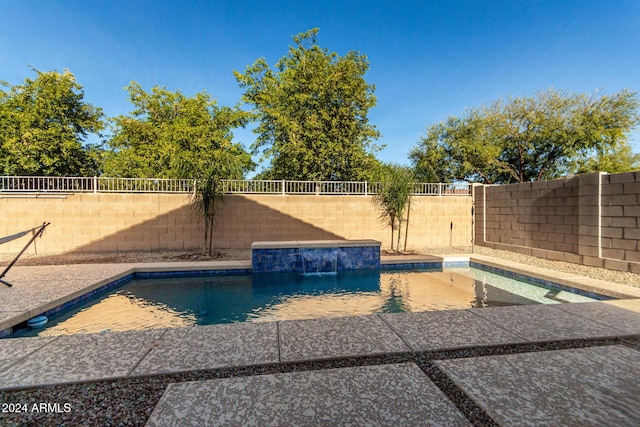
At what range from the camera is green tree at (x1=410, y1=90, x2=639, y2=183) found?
13.1m

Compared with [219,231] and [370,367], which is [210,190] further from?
[370,367]

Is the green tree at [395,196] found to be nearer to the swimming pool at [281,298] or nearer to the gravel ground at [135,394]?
the swimming pool at [281,298]

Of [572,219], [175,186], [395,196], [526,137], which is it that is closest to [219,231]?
[175,186]

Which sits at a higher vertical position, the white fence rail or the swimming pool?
the white fence rail

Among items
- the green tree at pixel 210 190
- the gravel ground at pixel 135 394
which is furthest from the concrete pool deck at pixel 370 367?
the green tree at pixel 210 190

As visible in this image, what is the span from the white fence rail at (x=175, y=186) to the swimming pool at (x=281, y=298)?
10.3 feet

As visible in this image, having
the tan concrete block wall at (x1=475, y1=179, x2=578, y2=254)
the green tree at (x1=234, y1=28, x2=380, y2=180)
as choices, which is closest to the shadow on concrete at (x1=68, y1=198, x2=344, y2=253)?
the green tree at (x1=234, y1=28, x2=380, y2=180)

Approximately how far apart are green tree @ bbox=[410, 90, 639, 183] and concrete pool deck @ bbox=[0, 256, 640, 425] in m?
13.2

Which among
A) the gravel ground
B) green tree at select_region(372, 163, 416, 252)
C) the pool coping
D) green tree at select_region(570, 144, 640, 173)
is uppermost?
green tree at select_region(570, 144, 640, 173)

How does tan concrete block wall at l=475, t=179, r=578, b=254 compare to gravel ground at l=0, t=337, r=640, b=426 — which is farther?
tan concrete block wall at l=475, t=179, r=578, b=254

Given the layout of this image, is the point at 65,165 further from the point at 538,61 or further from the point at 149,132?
the point at 538,61

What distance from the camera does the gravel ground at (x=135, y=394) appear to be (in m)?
1.48

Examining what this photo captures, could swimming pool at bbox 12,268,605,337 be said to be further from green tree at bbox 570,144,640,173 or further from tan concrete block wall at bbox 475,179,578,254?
green tree at bbox 570,144,640,173

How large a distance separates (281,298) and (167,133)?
41.8 ft
